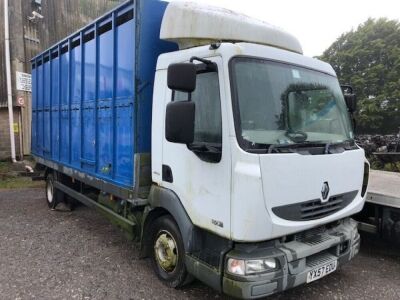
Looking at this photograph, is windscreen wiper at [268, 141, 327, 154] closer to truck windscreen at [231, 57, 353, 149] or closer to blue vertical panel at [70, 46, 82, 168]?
truck windscreen at [231, 57, 353, 149]

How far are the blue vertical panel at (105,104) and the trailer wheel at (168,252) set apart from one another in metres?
1.07

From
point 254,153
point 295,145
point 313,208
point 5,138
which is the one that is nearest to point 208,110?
point 254,153

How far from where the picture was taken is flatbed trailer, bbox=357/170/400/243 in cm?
434

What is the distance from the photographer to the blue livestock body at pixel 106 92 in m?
3.94

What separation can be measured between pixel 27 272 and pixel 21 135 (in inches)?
384

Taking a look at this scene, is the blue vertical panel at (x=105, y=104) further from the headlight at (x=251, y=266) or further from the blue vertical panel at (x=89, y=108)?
the headlight at (x=251, y=266)

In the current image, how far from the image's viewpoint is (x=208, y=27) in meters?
3.53

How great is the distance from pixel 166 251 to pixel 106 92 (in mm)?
2142

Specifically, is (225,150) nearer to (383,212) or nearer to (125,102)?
(125,102)

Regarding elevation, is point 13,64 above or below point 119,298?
above

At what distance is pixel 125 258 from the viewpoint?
15.9 ft

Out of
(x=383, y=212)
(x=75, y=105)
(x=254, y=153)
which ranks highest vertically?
(x=75, y=105)

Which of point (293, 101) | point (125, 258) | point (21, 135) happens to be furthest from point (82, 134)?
point (21, 135)

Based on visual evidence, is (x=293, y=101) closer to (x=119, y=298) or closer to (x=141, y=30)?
(x=141, y=30)
